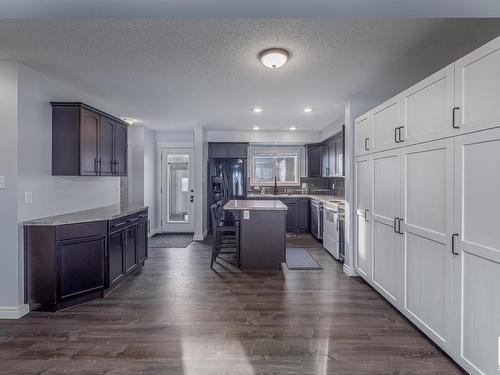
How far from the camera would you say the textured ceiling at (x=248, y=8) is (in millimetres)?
1569

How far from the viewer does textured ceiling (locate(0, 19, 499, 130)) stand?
7.12 feet

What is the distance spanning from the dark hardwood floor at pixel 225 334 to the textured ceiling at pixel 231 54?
246cm

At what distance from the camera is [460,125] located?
73.9 inches

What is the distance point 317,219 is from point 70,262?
14.8 ft

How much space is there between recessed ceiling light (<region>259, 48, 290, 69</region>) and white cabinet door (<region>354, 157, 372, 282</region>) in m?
1.58

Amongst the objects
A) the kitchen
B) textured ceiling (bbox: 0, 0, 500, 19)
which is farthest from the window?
textured ceiling (bbox: 0, 0, 500, 19)

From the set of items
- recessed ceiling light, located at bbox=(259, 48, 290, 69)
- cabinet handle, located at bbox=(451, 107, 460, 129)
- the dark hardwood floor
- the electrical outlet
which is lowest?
the dark hardwood floor

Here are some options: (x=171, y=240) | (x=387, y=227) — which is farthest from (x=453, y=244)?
(x=171, y=240)

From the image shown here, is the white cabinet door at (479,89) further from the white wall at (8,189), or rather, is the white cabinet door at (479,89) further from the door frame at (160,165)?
the door frame at (160,165)

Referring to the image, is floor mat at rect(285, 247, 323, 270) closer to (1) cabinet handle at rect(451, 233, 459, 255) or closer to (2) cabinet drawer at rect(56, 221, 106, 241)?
(1) cabinet handle at rect(451, 233, 459, 255)

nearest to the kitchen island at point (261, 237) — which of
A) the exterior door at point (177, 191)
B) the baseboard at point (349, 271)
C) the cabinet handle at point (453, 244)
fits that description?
the baseboard at point (349, 271)

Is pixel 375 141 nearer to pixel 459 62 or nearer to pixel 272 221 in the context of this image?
pixel 459 62

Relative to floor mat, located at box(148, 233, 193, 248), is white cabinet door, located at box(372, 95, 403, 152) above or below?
above

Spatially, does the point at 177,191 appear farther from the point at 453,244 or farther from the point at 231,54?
the point at 453,244
